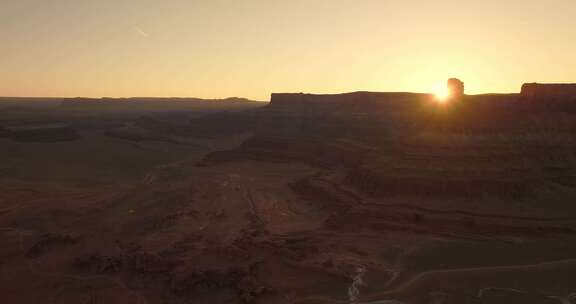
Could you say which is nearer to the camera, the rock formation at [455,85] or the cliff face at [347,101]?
the rock formation at [455,85]

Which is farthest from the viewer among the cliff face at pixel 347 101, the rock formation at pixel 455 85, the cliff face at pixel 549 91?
the cliff face at pixel 347 101

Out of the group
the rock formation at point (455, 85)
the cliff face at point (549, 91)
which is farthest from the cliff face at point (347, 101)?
the cliff face at point (549, 91)

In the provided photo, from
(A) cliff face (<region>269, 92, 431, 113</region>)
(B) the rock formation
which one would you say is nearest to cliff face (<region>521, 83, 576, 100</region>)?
(B) the rock formation

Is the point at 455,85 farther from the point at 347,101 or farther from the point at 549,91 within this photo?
the point at 347,101

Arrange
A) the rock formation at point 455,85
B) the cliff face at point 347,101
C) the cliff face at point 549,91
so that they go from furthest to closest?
the cliff face at point 347,101 → the rock formation at point 455,85 → the cliff face at point 549,91

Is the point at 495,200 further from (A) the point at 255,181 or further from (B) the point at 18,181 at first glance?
(B) the point at 18,181

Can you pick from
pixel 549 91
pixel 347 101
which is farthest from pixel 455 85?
pixel 347 101

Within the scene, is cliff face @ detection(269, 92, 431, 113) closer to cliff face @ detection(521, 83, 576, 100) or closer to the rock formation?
the rock formation

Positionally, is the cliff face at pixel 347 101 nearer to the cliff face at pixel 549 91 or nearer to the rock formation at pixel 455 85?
the rock formation at pixel 455 85

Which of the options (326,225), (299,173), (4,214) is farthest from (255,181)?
(4,214)
